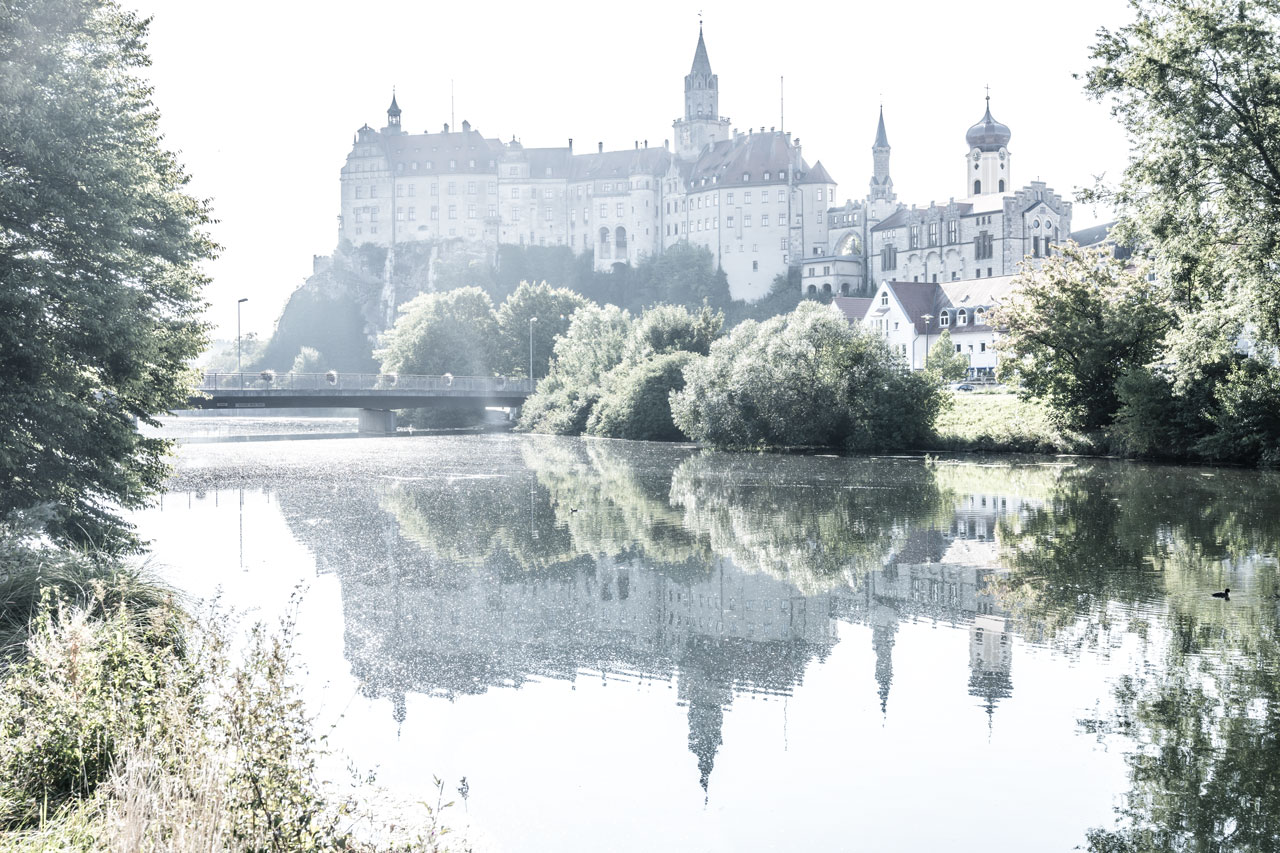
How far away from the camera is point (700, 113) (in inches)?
5797

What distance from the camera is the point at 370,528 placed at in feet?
77.5

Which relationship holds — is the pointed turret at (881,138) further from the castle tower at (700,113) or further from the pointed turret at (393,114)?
the pointed turret at (393,114)

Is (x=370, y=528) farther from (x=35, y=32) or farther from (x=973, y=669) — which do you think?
(x=973, y=669)

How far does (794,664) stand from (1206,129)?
2168 cm

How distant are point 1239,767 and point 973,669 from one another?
138 inches

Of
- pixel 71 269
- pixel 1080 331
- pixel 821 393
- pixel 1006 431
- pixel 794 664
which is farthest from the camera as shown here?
pixel 821 393

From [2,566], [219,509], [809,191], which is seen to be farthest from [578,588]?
[809,191]

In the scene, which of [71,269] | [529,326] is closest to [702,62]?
[529,326]

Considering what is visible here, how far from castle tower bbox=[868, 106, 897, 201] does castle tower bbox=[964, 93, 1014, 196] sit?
8.96 meters

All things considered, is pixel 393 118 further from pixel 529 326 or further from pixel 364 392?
pixel 364 392

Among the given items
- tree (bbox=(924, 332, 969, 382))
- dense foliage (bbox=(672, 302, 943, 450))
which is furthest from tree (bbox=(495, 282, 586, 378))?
dense foliage (bbox=(672, 302, 943, 450))

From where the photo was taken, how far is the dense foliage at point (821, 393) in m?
47.5

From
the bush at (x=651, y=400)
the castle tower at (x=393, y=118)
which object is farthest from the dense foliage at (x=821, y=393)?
the castle tower at (x=393, y=118)

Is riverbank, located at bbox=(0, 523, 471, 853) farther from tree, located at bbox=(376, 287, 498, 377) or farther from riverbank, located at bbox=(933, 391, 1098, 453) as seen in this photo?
tree, located at bbox=(376, 287, 498, 377)
